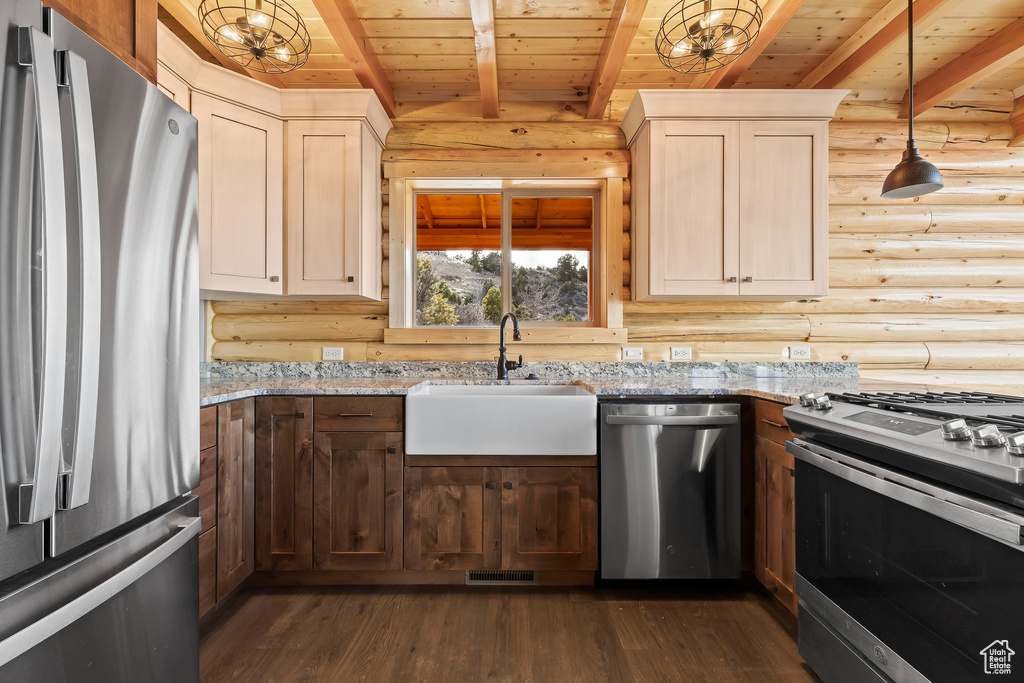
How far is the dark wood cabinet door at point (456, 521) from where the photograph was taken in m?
2.25

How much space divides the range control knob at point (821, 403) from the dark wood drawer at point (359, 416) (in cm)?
158

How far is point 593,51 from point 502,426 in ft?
6.53

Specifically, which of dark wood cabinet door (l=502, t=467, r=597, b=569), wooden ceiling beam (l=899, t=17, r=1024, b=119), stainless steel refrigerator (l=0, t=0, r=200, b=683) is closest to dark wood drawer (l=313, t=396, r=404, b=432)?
dark wood cabinet door (l=502, t=467, r=597, b=569)

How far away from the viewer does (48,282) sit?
79 centimetres

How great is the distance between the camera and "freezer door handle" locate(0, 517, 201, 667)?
752 mm

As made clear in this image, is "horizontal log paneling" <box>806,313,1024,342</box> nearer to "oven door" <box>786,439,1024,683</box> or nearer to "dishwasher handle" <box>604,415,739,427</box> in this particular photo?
"dishwasher handle" <box>604,415,739,427</box>

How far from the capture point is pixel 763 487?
2.13 meters

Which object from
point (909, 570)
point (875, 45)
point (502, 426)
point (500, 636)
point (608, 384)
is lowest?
point (500, 636)

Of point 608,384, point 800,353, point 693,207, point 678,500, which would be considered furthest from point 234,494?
point 800,353

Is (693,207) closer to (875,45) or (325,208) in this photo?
(875,45)

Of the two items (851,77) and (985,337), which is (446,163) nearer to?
(851,77)

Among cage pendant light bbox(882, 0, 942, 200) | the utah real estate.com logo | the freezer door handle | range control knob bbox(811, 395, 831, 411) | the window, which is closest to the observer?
the freezer door handle

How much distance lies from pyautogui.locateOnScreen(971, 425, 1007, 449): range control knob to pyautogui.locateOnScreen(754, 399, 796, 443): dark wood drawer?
0.89m

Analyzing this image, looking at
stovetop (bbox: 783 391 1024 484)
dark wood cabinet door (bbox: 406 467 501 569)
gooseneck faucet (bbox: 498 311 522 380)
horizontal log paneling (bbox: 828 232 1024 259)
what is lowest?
dark wood cabinet door (bbox: 406 467 501 569)
